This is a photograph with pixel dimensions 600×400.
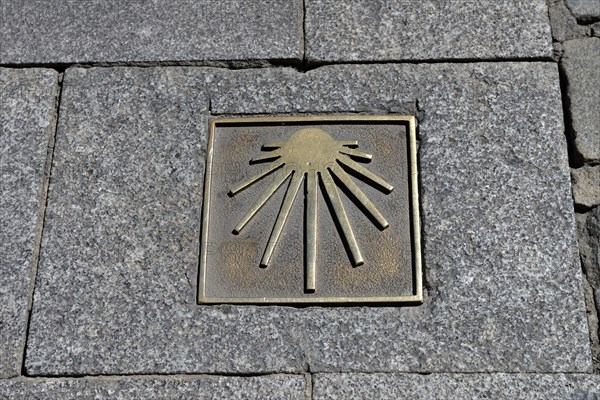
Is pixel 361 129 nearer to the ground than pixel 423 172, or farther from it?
farther from it

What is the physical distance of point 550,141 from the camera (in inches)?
80.3

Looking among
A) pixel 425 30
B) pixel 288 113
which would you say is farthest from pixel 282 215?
pixel 425 30

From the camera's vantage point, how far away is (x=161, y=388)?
1.81 metres

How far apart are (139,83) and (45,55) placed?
31 centimetres

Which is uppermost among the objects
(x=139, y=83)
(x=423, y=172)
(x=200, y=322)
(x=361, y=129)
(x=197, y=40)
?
(x=197, y=40)

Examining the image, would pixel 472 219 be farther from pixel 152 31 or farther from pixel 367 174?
pixel 152 31

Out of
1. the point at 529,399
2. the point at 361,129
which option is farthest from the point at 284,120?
the point at 529,399

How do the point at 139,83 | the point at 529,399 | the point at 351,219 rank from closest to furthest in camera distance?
the point at 529,399 → the point at 351,219 → the point at 139,83

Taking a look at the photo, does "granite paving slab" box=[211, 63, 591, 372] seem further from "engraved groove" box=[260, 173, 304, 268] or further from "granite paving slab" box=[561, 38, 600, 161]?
"engraved groove" box=[260, 173, 304, 268]

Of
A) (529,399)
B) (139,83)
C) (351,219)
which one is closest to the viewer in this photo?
(529,399)

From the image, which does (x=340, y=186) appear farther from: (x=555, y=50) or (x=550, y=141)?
(x=555, y=50)

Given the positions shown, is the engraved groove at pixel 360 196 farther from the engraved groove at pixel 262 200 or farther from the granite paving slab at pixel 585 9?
the granite paving slab at pixel 585 9

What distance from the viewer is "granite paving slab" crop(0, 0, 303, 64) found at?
2.21m

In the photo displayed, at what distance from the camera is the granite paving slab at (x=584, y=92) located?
80.9 inches
